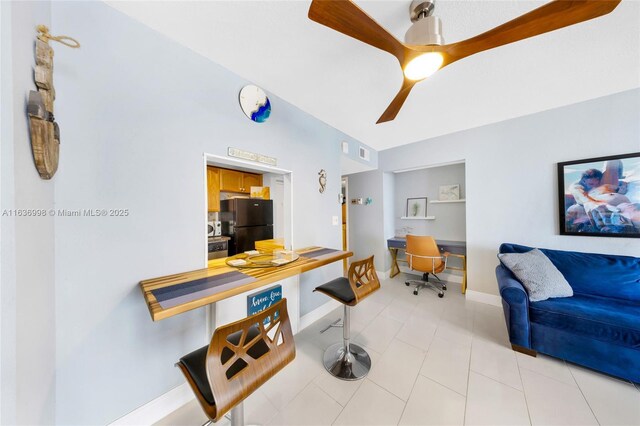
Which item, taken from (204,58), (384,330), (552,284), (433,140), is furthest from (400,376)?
(433,140)

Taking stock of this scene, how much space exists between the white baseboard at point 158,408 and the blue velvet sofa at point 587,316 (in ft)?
9.05

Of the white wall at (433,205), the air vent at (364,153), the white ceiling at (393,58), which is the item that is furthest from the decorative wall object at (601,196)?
the air vent at (364,153)

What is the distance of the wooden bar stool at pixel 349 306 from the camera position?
1.55 metres

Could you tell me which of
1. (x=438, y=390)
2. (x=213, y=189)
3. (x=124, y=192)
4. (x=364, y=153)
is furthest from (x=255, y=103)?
(x=438, y=390)

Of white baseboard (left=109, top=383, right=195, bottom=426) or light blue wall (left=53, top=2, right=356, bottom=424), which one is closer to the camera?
light blue wall (left=53, top=2, right=356, bottom=424)

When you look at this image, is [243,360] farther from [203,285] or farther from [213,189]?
[213,189]

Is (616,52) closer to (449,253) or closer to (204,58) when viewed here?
(449,253)

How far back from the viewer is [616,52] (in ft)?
4.83

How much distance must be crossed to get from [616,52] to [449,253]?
246cm

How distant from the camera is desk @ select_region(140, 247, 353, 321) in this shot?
3.04 ft

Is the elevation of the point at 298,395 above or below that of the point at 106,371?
below

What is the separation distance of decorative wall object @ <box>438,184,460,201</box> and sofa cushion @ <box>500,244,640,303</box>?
1.52 metres

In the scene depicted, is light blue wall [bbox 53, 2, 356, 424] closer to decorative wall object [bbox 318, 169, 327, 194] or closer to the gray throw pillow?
decorative wall object [bbox 318, 169, 327, 194]

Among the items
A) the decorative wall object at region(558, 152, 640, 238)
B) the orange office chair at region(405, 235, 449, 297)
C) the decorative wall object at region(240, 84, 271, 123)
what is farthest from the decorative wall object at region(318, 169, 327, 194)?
the decorative wall object at region(558, 152, 640, 238)
